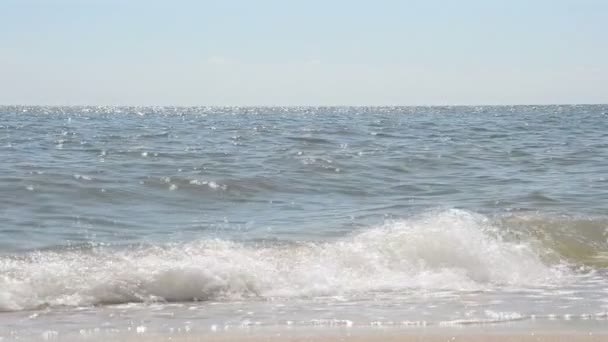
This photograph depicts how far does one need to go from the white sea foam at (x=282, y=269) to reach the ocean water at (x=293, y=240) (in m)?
0.02

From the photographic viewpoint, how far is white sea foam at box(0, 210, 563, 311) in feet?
24.7

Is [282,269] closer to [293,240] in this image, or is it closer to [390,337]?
[293,240]

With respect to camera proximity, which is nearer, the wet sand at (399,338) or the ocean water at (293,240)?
the wet sand at (399,338)

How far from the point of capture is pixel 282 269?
331 inches

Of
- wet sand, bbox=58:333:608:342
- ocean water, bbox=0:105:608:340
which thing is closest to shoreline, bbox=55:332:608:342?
wet sand, bbox=58:333:608:342

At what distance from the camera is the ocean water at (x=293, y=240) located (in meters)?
6.75

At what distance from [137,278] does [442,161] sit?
1102 cm

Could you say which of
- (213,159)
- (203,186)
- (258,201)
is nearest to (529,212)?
(258,201)

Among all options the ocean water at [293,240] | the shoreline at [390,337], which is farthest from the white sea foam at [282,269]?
the shoreline at [390,337]

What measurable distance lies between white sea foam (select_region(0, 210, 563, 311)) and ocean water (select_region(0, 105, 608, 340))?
21mm

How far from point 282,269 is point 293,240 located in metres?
1.54

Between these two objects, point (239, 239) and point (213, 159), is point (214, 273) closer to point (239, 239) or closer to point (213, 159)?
point (239, 239)

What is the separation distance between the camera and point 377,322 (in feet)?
20.3

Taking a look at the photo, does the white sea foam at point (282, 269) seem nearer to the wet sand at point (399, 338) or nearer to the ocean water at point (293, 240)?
the ocean water at point (293, 240)
